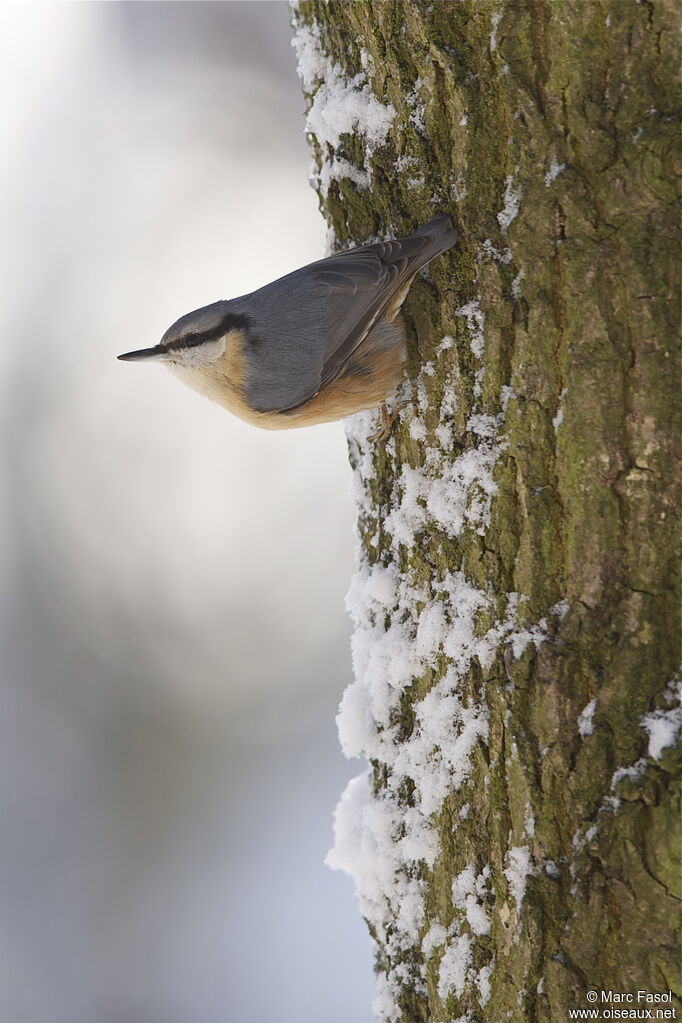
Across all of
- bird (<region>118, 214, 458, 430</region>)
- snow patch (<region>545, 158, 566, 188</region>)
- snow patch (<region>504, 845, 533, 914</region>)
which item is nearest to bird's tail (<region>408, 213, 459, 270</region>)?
bird (<region>118, 214, 458, 430</region>)

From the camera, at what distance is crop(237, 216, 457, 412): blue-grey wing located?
1811 millimetres

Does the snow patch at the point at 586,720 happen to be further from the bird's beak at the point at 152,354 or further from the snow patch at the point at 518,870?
the bird's beak at the point at 152,354

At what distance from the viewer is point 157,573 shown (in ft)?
15.4

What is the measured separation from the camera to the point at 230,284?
452 cm

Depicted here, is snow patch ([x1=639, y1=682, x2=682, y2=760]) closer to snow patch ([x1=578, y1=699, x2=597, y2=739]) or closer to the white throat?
snow patch ([x1=578, y1=699, x2=597, y2=739])

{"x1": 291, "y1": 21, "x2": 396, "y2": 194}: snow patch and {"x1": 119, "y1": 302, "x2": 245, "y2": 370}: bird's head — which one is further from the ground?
{"x1": 291, "y1": 21, "x2": 396, "y2": 194}: snow patch

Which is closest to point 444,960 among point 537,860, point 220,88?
point 537,860

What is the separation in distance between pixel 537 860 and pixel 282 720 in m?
3.77

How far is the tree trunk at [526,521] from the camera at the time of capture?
1.37 metres

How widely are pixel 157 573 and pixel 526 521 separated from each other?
3.46m

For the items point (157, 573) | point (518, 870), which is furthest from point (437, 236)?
point (157, 573)

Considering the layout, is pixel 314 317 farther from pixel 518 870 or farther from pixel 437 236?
pixel 518 870

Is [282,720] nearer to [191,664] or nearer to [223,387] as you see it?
[191,664]

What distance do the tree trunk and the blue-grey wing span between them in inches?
3.7
